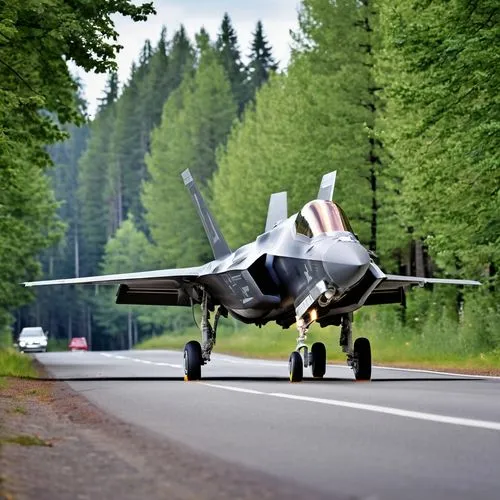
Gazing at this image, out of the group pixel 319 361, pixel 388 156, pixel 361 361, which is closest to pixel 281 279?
pixel 361 361

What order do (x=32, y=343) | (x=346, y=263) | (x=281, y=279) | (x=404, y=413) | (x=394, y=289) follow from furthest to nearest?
(x=32, y=343)
(x=394, y=289)
(x=281, y=279)
(x=346, y=263)
(x=404, y=413)

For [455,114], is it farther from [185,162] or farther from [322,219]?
[185,162]

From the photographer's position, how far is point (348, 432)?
27.7ft

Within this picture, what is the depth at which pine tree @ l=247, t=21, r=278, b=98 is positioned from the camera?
504 feet

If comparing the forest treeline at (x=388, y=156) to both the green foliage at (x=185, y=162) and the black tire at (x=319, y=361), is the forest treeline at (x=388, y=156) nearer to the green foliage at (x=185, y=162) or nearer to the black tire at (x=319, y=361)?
the green foliage at (x=185, y=162)

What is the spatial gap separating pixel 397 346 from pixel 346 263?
60.2 ft

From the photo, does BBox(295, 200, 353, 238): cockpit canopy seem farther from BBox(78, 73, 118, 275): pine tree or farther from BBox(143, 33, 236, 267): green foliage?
BBox(78, 73, 118, 275): pine tree

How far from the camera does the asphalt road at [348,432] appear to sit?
5.90 meters

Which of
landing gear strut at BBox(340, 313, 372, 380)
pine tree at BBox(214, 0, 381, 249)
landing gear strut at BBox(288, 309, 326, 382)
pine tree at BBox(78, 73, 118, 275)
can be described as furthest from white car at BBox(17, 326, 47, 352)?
pine tree at BBox(78, 73, 118, 275)

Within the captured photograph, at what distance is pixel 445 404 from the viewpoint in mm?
11336

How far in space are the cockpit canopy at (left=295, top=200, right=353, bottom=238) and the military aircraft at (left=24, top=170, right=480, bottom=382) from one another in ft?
0.05

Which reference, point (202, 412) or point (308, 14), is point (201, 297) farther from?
point (308, 14)

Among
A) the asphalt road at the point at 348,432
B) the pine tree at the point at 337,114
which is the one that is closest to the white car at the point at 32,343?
the pine tree at the point at 337,114

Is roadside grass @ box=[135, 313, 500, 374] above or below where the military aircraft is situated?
below
